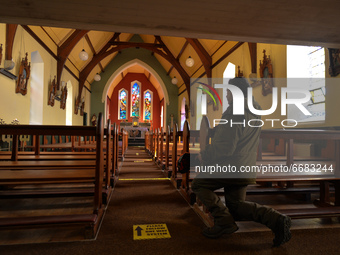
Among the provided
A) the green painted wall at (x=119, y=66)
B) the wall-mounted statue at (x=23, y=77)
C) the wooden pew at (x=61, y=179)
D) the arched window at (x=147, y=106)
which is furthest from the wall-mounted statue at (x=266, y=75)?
the arched window at (x=147, y=106)

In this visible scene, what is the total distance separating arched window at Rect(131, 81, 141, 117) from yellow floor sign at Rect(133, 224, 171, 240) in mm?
17365

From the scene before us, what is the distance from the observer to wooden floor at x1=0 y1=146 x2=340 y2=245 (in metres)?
1.70

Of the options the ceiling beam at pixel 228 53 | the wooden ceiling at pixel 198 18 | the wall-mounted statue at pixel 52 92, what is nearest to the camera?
the wooden ceiling at pixel 198 18

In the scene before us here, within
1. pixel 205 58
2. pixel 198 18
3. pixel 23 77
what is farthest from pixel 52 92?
pixel 198 18

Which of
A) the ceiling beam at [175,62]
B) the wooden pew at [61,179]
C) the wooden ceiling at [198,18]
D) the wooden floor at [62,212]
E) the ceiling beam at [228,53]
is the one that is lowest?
the wooden floor at [62,212]

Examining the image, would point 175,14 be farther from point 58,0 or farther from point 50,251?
point 50,251

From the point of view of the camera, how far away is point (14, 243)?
5.28ft

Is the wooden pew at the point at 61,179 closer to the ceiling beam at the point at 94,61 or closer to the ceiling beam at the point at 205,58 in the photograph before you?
the ceiling beam at the point at 205,58

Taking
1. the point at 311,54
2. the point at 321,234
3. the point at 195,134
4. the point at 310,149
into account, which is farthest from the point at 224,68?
the point at 321,234

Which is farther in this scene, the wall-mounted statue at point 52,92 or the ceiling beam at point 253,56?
the wall-mounted statue at point 52,92

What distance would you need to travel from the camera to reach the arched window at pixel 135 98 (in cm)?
1909

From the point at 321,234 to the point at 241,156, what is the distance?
849 mm

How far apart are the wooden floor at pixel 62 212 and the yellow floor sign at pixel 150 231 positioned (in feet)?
1.16

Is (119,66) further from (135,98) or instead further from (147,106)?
(147,106)
